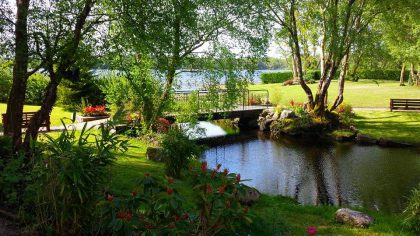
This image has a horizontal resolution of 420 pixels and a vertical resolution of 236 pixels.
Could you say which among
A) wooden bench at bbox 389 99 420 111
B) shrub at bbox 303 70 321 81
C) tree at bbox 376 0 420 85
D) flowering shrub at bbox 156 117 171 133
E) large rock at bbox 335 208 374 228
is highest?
tree at bbox 376 0 420 85

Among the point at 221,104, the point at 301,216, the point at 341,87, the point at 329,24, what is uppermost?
the point at 329,24

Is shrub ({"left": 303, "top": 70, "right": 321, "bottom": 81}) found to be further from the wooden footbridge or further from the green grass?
the green grass

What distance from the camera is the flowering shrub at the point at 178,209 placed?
169 inches

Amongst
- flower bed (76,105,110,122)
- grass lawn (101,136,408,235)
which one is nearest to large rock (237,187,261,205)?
grass lawn (101,136,408,235)

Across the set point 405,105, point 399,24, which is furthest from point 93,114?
point 405,105

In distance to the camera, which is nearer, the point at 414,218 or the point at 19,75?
the point at 414,218

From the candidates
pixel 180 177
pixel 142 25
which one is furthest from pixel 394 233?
pixel 142 25

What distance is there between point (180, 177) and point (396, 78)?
5295cm

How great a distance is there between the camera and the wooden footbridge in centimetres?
1928

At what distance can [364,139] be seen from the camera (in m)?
23.1

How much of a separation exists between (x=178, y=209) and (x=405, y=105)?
27970 mm

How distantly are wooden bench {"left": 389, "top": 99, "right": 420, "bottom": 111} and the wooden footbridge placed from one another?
8.98 m

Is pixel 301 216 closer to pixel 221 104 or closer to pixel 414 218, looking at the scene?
pixel 414 218

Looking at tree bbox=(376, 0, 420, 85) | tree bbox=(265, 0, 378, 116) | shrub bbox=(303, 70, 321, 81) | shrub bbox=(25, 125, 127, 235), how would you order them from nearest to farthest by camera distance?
shrub bbox=(25, 125, 127, 235)
tree bbox=(265, 0, 378, 116)
tree bbox=(376, 0, 420, 85)
shrub bbox=(303, 70, 321, 81)
